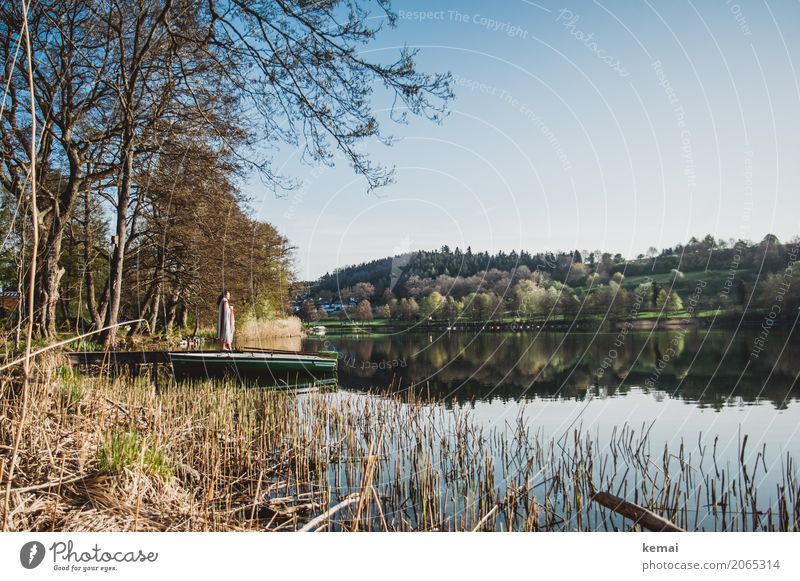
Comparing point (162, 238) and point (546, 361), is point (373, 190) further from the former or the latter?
point (546, 361)

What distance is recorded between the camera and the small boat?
9688mm

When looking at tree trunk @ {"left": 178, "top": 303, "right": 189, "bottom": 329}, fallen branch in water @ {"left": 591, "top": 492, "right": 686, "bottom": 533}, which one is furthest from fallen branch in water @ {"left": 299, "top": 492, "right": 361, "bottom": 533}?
tree trunk @ {"left": 178, "top": 303, "right": 189, "bottom": 329}

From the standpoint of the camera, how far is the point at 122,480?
10.7ft

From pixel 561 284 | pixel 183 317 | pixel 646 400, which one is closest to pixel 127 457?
pixel 646 400

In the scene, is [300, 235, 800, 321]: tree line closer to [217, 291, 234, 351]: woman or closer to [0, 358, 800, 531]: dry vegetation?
[217, 291, 234, 351]: woman

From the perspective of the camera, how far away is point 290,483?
4.56 metres

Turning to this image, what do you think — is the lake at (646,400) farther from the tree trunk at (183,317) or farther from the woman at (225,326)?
the tree trunk at (183,317)

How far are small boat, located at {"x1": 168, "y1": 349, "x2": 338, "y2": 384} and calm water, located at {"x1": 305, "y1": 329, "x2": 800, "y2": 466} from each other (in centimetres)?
91

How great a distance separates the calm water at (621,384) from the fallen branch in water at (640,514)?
200cm

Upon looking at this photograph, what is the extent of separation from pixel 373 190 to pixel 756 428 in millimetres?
5832

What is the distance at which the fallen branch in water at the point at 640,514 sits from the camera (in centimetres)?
248

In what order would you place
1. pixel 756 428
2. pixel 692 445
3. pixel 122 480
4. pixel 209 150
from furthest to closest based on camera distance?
1. pixel 209 150
2. pixel 756 428
3. pixel 692 445
4. pixel 122 480

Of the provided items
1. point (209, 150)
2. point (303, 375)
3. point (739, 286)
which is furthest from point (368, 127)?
point (739, 286)

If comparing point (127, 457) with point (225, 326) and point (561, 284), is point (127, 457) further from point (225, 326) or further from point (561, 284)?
point (561, 284)
